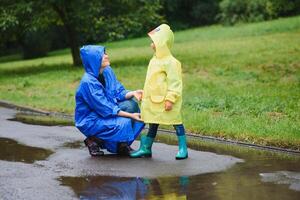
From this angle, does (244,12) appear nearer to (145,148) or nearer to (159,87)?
(145,148)

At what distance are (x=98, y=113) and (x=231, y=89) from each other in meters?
7.57

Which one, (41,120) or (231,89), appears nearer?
(41,120)

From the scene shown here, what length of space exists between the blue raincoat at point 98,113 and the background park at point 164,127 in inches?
13.0

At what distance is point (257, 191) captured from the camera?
22.7 ft

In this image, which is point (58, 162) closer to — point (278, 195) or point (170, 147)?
point (170, 147)

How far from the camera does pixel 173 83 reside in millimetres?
8531

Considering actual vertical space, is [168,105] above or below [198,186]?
above

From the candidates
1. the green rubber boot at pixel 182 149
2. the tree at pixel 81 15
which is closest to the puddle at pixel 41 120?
the green rubber boot at pixel 182 149

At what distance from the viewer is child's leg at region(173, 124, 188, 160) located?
29.0 feet

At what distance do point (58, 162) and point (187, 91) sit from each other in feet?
25.7

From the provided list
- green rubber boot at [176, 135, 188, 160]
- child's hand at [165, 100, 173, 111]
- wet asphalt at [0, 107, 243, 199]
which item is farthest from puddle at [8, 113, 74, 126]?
child's hand at [165, 100, 173, 111]

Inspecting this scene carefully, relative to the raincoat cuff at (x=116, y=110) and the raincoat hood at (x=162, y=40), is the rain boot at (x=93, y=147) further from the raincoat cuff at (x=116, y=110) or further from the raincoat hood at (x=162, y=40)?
the raincoat hood at (x=162, y=40)

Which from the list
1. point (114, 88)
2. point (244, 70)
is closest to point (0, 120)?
point (114, 88)

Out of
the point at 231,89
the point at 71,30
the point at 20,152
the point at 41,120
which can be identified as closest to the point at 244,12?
the point at 71,30
